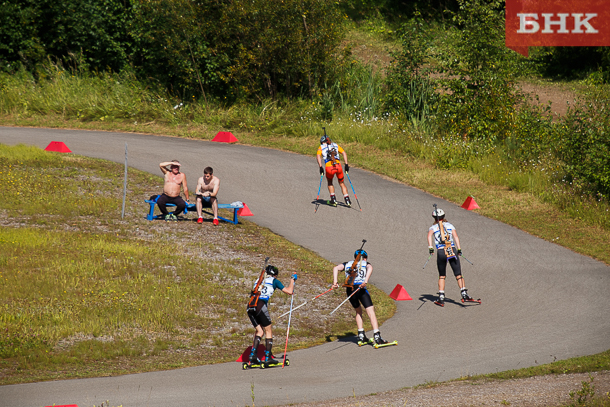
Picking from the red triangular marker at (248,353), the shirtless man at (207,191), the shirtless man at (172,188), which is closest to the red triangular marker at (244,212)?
the shirtless man at (207,191)

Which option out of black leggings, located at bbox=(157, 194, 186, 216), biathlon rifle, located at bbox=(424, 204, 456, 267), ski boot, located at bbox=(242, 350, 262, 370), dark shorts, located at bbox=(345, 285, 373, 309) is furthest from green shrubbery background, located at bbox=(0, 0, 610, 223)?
ski boot, located at bbox=(242, 350, 262, 370)

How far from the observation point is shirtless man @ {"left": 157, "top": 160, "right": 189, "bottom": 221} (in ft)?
62.5

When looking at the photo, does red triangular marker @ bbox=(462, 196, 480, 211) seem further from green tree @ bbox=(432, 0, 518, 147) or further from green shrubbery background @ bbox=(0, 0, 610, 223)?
green tree @ bbox=(432, 0, 518, 147)

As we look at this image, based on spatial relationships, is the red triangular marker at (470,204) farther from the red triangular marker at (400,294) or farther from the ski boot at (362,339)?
the ski boot at (362,339)

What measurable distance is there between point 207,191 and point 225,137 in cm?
1111

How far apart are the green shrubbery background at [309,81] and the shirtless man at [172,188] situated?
1128cm

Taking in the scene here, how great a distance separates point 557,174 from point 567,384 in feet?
50.8

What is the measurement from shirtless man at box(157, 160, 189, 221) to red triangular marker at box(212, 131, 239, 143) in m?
10.7

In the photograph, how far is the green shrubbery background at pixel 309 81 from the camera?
2542 centimetres

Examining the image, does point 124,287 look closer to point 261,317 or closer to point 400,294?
point 261,317

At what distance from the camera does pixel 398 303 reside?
50.6 ft

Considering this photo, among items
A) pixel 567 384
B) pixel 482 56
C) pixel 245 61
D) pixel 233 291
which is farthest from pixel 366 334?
pixel 245 61

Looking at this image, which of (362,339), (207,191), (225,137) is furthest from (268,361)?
(225,137)

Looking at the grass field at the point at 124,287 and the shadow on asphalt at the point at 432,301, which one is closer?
the grass field at the point at 124,287
